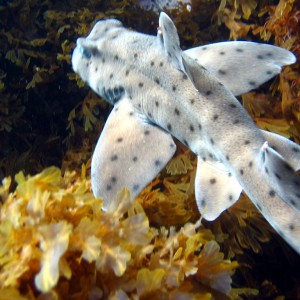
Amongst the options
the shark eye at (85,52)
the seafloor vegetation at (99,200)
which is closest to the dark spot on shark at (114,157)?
the seafloor vegetation at (99,200)

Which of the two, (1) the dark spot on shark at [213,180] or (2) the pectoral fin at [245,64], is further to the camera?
(2) the pectoral fin at [245,64]

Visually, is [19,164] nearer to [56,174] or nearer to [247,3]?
[56,174]

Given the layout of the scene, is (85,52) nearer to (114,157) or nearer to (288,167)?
(114,157)

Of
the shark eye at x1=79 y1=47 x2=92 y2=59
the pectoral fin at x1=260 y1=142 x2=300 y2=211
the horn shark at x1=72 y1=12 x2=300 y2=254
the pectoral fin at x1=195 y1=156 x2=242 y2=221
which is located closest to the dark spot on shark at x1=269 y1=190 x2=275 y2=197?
the horn shark at x1=72 y1=12 x2=300 y2=254

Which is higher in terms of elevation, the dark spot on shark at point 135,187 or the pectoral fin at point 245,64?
the pectoral fin at point 245,64

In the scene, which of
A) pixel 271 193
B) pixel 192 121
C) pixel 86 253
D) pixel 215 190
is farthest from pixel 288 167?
pixel 86 253

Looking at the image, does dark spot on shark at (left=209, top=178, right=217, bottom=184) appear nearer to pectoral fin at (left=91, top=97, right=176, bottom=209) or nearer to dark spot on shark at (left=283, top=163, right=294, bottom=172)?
pectoral fin at (left=91, top=97, right=176, bottom=209)

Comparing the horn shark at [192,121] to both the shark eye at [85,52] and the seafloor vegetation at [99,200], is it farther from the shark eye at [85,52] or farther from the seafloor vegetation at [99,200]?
the seafloor vegetation at [99,200]

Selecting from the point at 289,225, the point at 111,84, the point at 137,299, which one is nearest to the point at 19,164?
the point at 111,84
